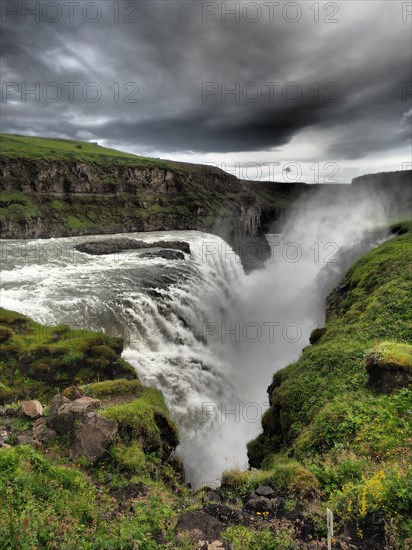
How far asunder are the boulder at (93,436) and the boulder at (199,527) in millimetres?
3528

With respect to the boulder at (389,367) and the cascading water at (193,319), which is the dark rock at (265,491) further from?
the cascading water at (193,319)

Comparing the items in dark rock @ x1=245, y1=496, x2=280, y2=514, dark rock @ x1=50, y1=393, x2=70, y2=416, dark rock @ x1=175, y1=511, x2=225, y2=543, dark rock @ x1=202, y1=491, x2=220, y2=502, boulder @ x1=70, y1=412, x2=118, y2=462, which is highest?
dark rock @ x1=50, y1=393, x2=70, y2=416

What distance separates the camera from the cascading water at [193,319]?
67.1 feet

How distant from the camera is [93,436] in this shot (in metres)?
9.66

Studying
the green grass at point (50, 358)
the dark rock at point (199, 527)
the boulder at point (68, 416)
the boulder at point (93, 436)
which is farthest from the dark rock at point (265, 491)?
the green grass at point (50, 358)

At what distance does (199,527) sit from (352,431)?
5112 mm

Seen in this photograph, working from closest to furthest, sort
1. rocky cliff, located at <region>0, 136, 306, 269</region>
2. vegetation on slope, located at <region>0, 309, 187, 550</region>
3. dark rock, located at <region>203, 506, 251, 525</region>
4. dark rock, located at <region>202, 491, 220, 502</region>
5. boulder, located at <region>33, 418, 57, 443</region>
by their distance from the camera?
vegetation on slope, located at <region>0, 309, 187, 550</region>
dark rock, located at <region>203, 506, 251, 525</region>
dark rock, located at <region>202, 491, 220, 502</region>
boulder, located at <region>33, 418, 57, 443</region>
rocky cliff, located at <region>0, 136, 306, 269</region>

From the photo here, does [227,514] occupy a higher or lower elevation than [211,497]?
higher

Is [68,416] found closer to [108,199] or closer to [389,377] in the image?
[389,377]

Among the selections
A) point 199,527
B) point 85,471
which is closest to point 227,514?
point 199,527

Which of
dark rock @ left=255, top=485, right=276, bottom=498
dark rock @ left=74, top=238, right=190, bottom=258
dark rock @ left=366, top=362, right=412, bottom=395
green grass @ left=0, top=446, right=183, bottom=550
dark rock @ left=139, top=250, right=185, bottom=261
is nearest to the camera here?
green grass @ left=0, top=446, right=183, bottom=550

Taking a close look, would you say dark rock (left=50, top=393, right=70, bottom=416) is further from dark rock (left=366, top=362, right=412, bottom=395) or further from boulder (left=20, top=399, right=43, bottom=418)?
dark rock (left=366, top=362, right=412, bottom=395)

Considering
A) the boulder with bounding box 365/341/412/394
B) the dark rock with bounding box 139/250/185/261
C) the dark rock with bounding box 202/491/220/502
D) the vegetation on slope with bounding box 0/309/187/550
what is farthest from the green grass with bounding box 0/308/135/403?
the dark rock with bounding box 139/250/185/261

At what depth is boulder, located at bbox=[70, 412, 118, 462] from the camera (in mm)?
9304
